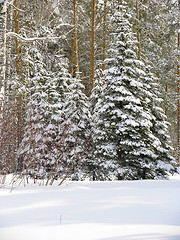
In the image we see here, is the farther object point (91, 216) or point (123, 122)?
point (123, 122)

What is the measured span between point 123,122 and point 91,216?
23.7ft

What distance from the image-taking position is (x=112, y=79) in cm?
1048

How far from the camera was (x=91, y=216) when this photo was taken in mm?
2941

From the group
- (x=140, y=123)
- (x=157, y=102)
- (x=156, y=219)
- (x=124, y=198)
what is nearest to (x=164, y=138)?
(x=157, y=102)

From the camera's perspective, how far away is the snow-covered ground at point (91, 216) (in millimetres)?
2404

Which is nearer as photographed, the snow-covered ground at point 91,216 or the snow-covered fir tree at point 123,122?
the snow-covered ground at point 91,216

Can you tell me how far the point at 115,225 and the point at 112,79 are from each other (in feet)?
27.3

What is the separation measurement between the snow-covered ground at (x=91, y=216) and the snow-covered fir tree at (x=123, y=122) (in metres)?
5.68

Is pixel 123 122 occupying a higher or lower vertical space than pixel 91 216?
higher

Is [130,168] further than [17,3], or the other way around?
[17,3]

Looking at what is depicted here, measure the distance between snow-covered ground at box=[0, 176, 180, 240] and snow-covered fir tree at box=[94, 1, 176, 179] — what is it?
5.68 meters

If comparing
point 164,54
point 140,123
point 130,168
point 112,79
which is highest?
point 164,54

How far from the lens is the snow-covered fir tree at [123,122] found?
32.4 ft

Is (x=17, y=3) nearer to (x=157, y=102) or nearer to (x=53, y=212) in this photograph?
(x=157, y=102)
